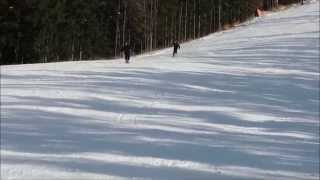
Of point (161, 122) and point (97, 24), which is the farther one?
point (97, 24)

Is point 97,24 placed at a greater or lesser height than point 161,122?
greater

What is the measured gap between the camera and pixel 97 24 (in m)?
69.2

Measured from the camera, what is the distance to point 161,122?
47.4 ft

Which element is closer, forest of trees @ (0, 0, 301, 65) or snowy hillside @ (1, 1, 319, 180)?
snowy hillside @ (1, 1, 319, 180)

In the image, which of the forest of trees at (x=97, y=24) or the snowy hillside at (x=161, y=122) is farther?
the forest of trees at (x=97, y=24)

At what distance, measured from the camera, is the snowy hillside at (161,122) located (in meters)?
10.5

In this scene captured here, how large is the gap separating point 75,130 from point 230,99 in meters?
6.91

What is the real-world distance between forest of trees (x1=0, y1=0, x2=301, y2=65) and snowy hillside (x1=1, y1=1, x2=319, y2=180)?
3241 centimetres

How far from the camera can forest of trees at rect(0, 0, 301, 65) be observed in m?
57.7

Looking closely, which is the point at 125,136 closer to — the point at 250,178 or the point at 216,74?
the point at 250,178

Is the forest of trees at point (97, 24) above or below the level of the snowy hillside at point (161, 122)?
above

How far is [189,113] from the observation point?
15.9 m

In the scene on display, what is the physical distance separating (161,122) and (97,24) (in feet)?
183

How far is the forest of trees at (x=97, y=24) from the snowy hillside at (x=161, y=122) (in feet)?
106
